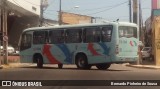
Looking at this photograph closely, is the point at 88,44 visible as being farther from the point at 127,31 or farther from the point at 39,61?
the point at 39,61

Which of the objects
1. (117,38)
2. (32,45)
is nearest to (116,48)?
(117,38)

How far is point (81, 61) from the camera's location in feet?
86.6

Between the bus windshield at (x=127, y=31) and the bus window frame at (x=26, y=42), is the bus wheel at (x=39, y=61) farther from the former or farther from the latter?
the bus windshield at (x=127, y=31)

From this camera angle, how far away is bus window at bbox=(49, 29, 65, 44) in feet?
91.3

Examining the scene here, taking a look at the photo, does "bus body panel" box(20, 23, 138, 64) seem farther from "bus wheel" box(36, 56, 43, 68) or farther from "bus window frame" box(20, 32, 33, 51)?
"bus window frame" box(20, 32, 33, 51)

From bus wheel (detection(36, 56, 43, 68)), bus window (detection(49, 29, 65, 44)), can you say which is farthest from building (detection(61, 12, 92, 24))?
bus window (detection(49, 29, 65, 44))

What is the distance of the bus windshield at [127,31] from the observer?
25188 millimetres

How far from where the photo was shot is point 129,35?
84.4 feet

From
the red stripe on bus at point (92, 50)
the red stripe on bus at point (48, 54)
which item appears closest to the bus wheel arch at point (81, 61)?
the red stripe on bus at point (92, 50)

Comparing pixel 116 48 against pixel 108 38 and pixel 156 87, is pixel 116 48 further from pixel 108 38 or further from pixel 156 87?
pixel 156 87

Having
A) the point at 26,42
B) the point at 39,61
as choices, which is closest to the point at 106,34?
the point at 39,61

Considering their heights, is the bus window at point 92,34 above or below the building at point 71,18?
below

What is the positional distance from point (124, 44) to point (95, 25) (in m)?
2.10

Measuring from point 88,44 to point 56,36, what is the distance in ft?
9.92
